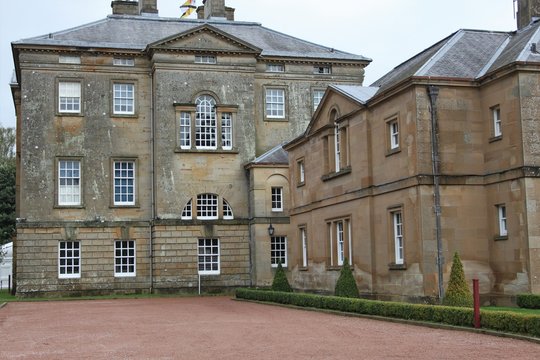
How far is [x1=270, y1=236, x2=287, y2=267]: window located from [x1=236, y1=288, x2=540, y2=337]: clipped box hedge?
15042 millimetres

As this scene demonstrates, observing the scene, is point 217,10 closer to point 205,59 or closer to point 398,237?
point 205,59

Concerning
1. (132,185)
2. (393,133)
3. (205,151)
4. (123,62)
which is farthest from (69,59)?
(393,133)

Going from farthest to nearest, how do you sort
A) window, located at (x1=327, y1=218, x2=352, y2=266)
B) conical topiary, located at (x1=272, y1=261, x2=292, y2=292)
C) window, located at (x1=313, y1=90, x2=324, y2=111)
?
window, located at (x1=313, y1=90, x2=324, y2=111) → conical topiary, located at (x1=272, y1=261, x2=292, y2=292) → window, located at (x1=327, y1=218, x2=352, y2=266)

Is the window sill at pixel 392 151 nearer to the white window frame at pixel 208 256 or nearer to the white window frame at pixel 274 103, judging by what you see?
the white window frame at pixel 208 256

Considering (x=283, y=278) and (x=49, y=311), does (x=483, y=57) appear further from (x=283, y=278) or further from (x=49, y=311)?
(x=49, y=311)

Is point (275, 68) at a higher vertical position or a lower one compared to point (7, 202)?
higher

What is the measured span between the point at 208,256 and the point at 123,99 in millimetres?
10229

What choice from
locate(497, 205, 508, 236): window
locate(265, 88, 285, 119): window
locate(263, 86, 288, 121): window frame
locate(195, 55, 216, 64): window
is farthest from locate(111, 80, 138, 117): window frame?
locate(497, 205, 508, 236): window

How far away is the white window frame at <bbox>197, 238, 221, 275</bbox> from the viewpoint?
4747cm

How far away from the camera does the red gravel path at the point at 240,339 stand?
53.3 ft

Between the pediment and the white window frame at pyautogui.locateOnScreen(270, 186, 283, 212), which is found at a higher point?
the pediment

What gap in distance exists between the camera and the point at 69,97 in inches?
1850

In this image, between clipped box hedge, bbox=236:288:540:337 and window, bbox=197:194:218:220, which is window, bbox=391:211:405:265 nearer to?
clipped box hedge, bbox=236:288:540:337

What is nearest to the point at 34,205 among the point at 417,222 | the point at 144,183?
the point at 144,183
